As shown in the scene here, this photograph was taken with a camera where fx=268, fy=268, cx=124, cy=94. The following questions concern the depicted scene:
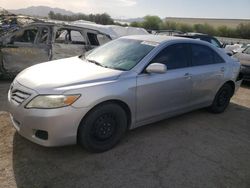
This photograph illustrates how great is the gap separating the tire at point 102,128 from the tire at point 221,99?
2663 mm

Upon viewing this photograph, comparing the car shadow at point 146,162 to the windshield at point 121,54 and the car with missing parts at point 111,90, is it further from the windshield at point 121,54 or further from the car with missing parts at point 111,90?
the windshield at point 121,54

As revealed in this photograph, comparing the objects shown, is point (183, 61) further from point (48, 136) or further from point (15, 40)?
point (15, 40)

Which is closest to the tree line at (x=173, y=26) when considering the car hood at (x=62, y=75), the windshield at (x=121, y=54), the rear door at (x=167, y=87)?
the windshield at (x=121, y=54)

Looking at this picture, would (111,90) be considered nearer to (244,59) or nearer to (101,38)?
(101,38)

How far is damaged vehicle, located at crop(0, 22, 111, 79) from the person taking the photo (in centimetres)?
686

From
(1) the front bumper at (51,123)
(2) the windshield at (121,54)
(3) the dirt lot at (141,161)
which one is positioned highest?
(2) the windshield at (121,54)

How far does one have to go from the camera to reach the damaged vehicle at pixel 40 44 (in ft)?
22.5

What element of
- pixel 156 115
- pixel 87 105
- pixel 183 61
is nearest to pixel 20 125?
pixel 87 105

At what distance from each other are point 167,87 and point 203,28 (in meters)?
58.5

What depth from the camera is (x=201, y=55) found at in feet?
17.1

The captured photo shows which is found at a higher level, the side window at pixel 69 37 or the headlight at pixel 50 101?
the side window at pixel 69 37

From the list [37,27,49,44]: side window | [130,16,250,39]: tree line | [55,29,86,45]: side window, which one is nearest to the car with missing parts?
[37,27,49,44]: side window

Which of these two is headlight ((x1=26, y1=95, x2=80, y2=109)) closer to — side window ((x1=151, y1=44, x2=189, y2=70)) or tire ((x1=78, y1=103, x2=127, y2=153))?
tire ((x1=78, y1=103, x2=127, y2=153))

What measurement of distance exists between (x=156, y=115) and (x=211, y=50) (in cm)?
205
